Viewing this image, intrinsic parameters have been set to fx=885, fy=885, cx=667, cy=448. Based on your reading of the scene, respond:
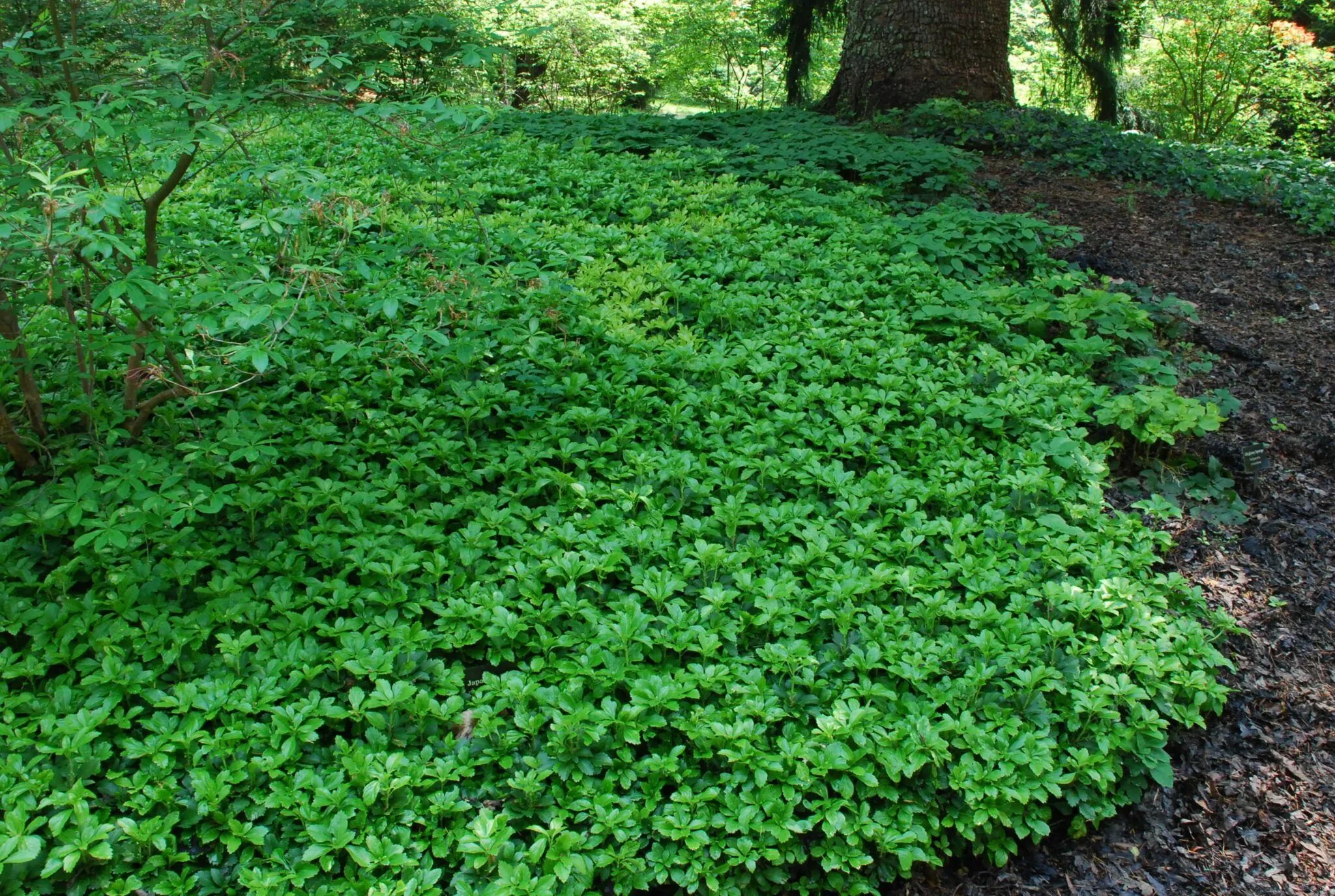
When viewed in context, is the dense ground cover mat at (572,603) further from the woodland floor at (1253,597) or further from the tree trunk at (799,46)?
the tree trunk at (799,46)

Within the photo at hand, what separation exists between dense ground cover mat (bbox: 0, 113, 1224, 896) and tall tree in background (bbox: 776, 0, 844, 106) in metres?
6.01

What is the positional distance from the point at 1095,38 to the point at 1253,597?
7634 millimetres

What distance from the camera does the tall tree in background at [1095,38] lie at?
347 inches

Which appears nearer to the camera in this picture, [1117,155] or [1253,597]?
[1253,597]

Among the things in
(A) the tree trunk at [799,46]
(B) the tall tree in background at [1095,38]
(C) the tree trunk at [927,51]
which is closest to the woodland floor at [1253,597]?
(C) the tree trunk at [927,51]

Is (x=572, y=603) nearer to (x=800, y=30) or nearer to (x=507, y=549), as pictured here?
(x=507, y=549)

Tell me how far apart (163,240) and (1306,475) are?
15.2 ft

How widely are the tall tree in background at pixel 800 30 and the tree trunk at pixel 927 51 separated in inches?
58.8

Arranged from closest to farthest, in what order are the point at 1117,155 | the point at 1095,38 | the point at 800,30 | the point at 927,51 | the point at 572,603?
the point at 572,603 < the point at 1117,155 < the point at 927,51 < the point at 1095,38 < the point at 800,30

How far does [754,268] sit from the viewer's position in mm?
4672

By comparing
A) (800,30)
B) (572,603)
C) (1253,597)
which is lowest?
(1253,597)

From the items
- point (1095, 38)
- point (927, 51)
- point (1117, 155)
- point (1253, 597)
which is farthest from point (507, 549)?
point (1095, 38)

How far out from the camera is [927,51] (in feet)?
24.0

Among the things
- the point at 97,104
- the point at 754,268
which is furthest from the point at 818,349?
the point at 97,104
